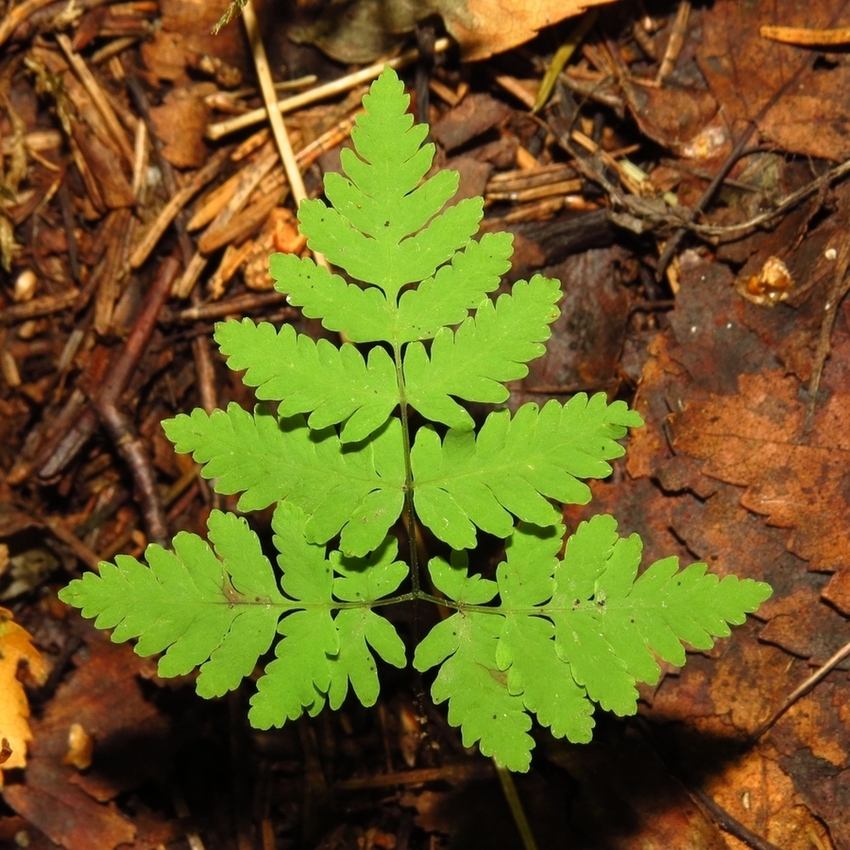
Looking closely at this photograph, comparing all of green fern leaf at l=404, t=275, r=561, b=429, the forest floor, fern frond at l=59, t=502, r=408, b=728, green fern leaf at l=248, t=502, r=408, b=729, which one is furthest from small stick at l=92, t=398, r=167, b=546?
green fern leaf at l=404, t=275, r=561, b=429

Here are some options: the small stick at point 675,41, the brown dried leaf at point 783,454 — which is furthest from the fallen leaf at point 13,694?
the small stick at point 675,41

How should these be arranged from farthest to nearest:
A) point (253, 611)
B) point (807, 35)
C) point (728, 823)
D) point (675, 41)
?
point (675, 41) < point (807, 35) < point (728, 823) < point (253, 611)

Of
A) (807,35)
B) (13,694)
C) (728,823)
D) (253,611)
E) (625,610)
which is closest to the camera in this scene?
(625,610)

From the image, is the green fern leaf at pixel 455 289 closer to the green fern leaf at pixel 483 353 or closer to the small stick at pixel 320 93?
the green fern leaf at pixel 483 353

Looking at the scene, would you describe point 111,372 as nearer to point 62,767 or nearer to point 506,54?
point 62,767

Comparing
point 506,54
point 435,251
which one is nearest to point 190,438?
point 435,251

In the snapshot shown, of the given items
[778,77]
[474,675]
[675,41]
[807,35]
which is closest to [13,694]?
[474,675]

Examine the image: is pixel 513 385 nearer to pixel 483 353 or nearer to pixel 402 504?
pixel 483 353
